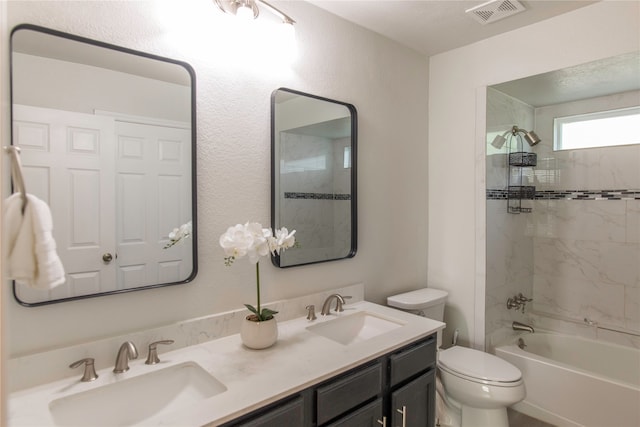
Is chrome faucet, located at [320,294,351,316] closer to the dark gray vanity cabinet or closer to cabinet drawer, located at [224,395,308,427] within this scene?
the dark gray vanity cabinet

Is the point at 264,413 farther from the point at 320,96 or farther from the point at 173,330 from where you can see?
the point at 320,96

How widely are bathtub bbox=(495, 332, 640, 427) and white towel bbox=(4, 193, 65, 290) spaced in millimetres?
2720

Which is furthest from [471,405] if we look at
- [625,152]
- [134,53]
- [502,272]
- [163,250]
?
[134,53]

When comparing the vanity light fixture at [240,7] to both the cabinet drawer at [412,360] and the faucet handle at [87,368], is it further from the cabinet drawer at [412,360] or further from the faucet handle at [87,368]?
the cabinet drawer at [412,360]

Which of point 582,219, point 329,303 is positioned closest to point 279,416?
point 329,303

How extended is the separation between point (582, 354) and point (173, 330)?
9.99 ft

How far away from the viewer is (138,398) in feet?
3.94

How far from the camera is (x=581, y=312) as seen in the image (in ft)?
9.48

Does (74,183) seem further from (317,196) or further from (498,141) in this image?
(498,141)

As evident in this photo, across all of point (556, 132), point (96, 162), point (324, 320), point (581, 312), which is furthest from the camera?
point (556, 132)

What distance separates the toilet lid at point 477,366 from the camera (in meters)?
1.97

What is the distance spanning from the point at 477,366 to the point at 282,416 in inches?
55.9

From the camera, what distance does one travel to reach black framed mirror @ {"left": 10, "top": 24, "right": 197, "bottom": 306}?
1.13 metres

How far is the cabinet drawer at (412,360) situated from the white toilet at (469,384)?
0.43 m
